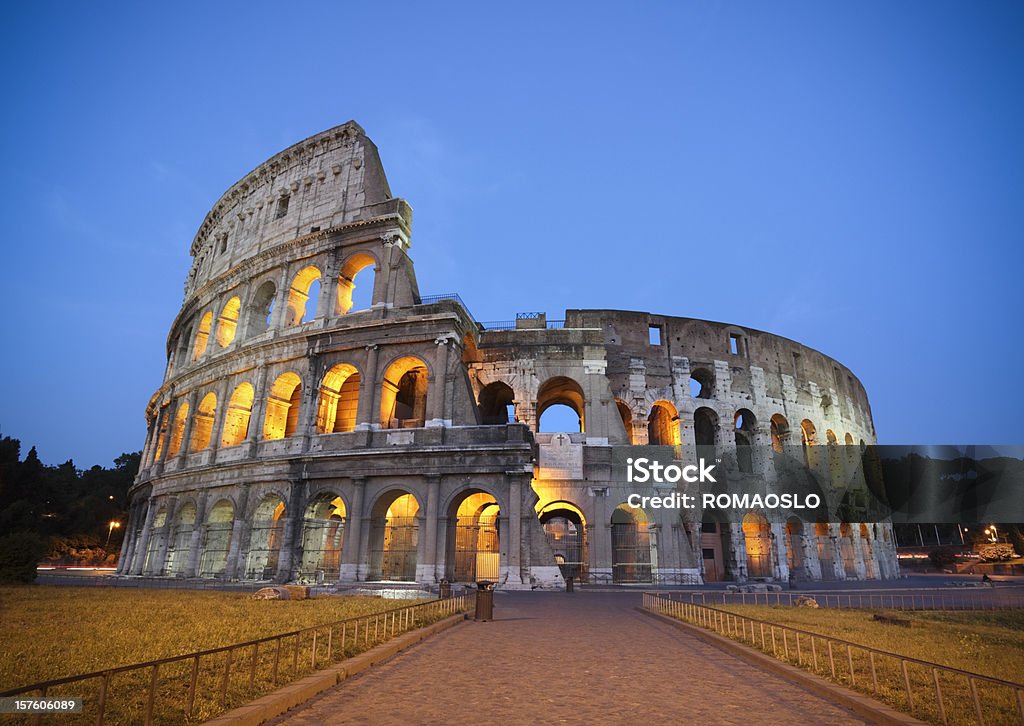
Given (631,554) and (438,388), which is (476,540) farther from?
(631,554)

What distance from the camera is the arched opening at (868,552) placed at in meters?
32.3

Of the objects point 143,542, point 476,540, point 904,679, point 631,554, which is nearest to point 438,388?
point 476,540

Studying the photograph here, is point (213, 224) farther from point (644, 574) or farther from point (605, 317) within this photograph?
point (644, 574)

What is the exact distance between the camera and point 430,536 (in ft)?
66.3

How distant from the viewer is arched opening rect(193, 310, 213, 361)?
99.4 feet

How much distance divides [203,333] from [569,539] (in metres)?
25.0

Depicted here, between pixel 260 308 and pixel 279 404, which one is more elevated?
pixel 260 308

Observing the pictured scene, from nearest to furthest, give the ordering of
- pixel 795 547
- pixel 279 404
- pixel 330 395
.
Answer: pixel 330 395 → pixel 279 404 → pixel 795 547

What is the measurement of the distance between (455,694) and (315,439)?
1837cm

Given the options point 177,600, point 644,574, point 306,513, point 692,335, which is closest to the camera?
point 177,600

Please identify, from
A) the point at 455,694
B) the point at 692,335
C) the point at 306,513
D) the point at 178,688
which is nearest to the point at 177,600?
the point at 306,513

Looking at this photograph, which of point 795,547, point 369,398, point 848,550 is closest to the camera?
point 369,398

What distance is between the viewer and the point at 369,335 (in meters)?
23.1

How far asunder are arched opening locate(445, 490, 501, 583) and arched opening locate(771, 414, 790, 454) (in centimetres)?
1582
